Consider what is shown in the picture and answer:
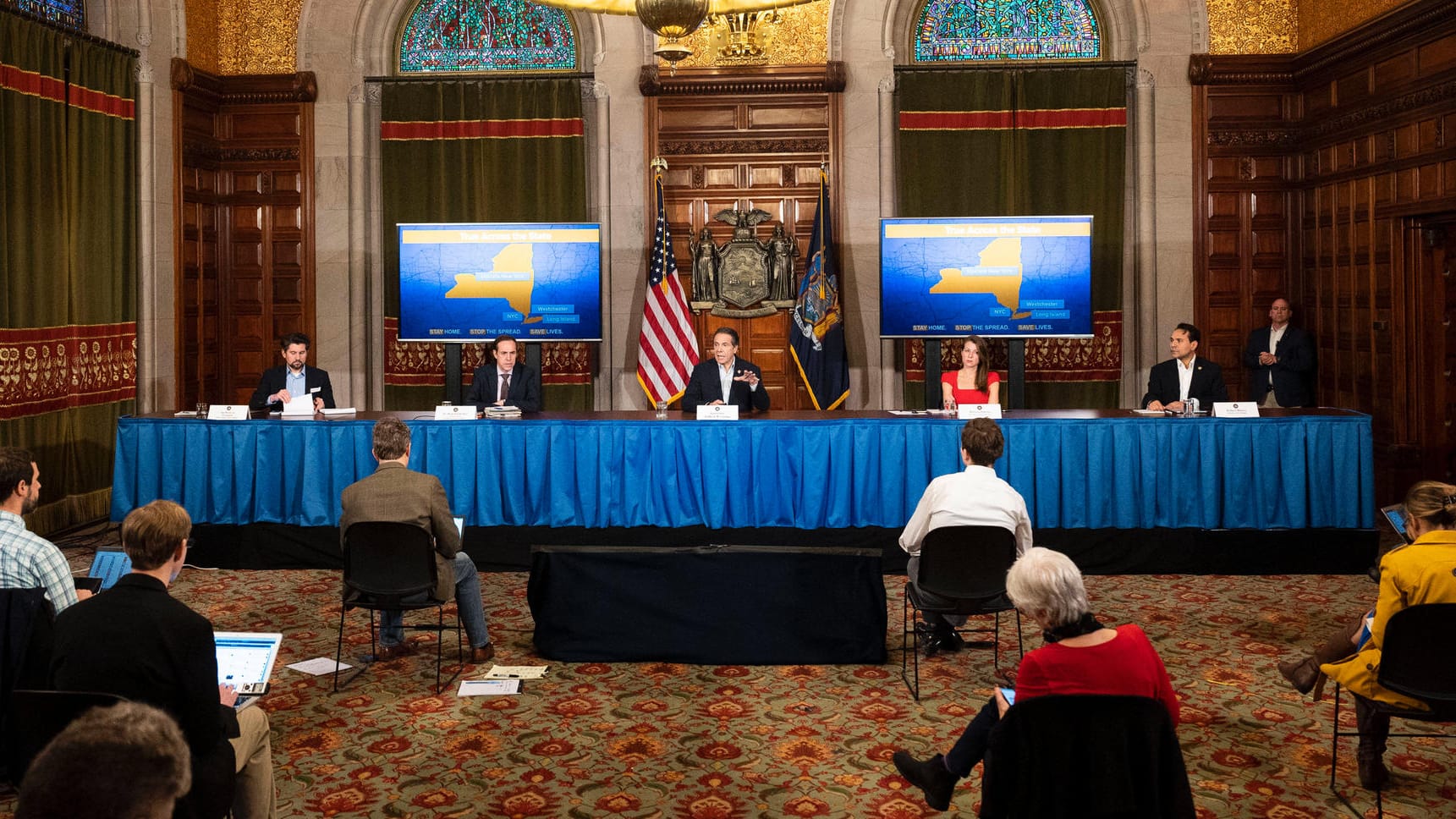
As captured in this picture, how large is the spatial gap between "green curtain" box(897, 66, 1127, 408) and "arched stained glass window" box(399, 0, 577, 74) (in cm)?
279

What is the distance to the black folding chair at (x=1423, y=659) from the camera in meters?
3.14

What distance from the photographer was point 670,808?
138 inches

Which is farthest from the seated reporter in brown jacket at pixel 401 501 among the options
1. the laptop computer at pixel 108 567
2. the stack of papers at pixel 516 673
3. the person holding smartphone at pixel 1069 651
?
the person holding smartphone at pixel 1069 651

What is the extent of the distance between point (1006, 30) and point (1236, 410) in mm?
4253

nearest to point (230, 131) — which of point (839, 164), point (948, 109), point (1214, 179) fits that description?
point (839, 164)

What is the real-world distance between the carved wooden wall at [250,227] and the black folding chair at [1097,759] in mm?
8302

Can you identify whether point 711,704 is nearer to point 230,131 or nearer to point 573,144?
point 573,144

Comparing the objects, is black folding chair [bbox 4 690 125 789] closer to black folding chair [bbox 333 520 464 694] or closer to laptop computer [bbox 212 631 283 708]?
laptop computer [bbox 212 631 283 708]

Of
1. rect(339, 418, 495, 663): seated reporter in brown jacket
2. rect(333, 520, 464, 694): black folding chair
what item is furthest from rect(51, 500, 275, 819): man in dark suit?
rect(339, 418, 495, 663): seated reporter in brown jacket

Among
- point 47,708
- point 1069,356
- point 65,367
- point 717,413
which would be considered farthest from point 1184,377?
point 65,367

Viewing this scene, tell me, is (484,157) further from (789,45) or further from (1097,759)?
(1097,759)

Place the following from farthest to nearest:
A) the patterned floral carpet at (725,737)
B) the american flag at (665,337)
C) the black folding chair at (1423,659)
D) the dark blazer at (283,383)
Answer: the american flag at (665,337), the dark blazer at (283,383), the patterned floral carpet at (725,737), the black folding chair at (1423,659)

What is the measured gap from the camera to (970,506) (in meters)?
4.46

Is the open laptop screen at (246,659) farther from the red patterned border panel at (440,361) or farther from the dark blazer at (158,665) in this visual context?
the red patterned border panel at (440,361)
